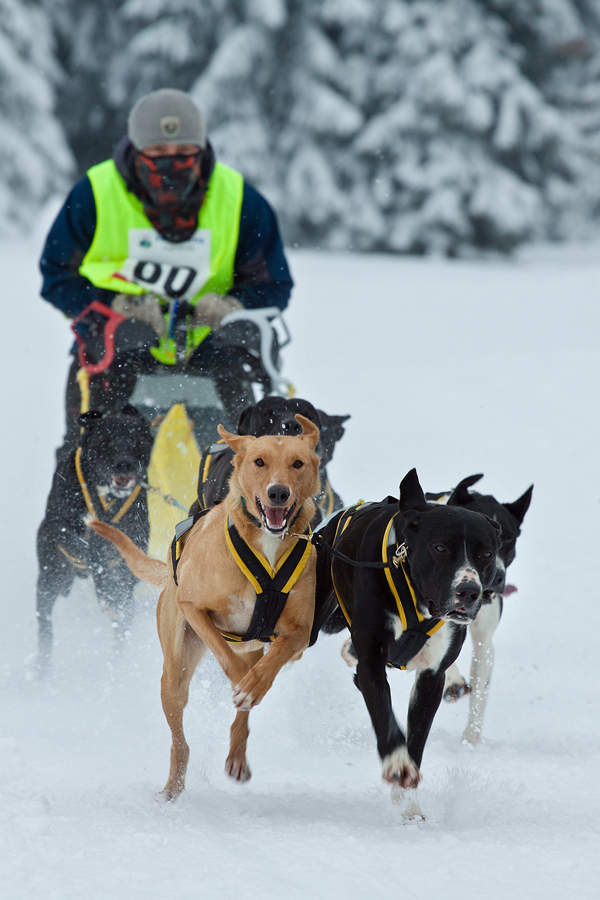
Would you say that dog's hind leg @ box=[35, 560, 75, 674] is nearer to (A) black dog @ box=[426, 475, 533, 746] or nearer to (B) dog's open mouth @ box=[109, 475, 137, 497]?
(B) dog's open mouth @ box=[109, 475, 137, 497]

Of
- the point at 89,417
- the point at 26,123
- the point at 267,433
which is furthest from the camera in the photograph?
the point at 26,123

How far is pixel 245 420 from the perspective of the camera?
4141 millimetres

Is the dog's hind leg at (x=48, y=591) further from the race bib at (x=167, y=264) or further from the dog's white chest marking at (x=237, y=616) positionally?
the dog's white chest marking at (x=237, y=616)

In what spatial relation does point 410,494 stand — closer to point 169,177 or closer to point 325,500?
point 325,500

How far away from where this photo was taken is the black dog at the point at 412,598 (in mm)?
2758

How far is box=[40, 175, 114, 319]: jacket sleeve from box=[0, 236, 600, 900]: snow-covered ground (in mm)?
1442

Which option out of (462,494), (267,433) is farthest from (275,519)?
(267,433)

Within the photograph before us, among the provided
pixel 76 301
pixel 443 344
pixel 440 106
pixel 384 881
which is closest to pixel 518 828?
pixel 384 881

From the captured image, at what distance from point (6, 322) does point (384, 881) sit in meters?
9.35

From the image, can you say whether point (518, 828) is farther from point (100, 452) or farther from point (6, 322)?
point (6, 322)

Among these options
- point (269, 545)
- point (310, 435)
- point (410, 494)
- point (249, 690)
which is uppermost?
point (310, 435)

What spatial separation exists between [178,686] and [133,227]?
A: 7.35ft

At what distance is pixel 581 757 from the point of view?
12.3 feet

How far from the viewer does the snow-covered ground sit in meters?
2.29
